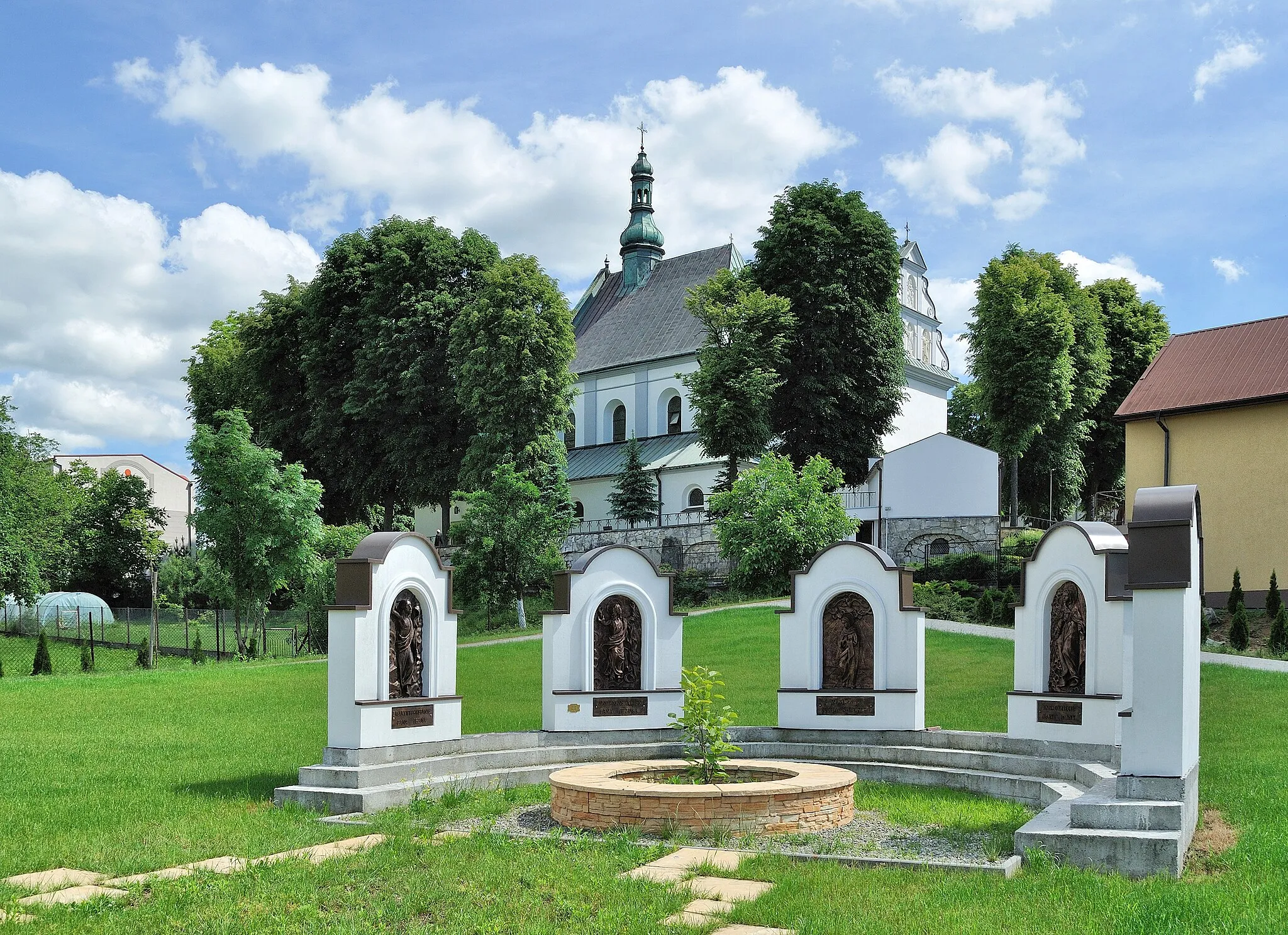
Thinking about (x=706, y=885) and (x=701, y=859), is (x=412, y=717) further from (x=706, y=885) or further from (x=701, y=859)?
(x=706, y=885)

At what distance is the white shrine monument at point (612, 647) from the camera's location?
13.0 metres

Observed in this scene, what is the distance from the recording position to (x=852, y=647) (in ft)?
44.0

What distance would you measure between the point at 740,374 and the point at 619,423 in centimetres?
1670

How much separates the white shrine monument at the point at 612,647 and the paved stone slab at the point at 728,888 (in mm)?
5695

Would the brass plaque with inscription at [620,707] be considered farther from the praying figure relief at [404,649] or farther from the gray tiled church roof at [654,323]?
the gray tiled church roof at [654,323]

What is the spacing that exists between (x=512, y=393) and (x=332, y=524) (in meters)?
11.7

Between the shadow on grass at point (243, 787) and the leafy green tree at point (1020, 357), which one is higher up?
the leafy green tree at point (1020, 357)

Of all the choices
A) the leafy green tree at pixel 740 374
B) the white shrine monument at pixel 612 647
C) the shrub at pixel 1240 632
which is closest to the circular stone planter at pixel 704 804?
the white shrine monument at pixel 612 647

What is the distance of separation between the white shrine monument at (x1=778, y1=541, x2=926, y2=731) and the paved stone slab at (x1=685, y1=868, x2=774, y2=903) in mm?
6080

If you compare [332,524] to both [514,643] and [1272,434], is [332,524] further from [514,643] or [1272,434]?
[1272,434]

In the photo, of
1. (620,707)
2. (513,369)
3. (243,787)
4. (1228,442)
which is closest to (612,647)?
(620,707)

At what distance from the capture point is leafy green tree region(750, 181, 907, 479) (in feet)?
127

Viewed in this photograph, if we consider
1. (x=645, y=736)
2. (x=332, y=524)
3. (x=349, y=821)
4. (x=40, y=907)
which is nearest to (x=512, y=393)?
(x=332, y=524)

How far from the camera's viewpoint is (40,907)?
6.58m
